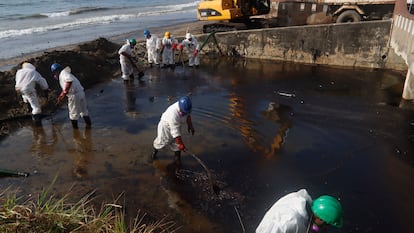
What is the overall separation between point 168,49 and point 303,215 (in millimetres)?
11749

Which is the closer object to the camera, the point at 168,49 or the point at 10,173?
the point at 10,173

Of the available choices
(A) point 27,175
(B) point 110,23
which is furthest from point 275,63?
(B) point 110,23

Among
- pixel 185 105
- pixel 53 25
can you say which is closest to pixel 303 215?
pixel 185 105

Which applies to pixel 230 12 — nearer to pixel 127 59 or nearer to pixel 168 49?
pixel 168 49

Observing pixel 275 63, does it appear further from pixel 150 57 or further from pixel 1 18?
pixel 1 18

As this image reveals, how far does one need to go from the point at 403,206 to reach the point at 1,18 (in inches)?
1368

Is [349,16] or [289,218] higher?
[349,16]

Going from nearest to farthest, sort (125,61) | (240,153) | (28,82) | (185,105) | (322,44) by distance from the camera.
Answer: (185,105) → (240,153) → (28,82) → (125,61) → (322,44)

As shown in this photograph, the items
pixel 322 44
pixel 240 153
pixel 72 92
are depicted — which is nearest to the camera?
pixel 240 153

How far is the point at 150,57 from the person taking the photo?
14.4 metres

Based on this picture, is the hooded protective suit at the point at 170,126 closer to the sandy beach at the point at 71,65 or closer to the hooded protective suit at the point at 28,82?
the hooded protective suit at the point at 28,82

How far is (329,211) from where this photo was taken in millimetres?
3062

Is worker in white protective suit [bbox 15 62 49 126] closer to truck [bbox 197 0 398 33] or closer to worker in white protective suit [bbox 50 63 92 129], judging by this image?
worker in white protective suit [bbox 50 63 92 129]

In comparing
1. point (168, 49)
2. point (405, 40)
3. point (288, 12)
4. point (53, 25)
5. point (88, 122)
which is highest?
point (288, 12)
